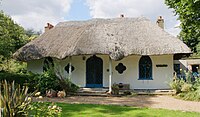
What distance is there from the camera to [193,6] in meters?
14.7

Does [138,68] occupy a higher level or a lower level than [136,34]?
lower

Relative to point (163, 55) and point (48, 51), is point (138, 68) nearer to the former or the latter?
point (163, 55)

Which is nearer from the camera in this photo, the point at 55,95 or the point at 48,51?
the point at 55,95

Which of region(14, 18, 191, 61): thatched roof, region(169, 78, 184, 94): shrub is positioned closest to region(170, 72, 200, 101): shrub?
region(169, 78, 184, 94): shrub

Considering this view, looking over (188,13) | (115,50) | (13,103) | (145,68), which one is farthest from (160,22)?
(13,103)

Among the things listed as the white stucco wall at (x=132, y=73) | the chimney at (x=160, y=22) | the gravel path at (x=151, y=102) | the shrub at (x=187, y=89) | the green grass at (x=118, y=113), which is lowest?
the green grass at (x=118, y=113)

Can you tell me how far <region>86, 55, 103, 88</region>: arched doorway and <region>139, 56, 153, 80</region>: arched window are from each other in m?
3.00

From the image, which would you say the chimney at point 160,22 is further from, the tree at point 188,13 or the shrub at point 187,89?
the shrub at point 187,89

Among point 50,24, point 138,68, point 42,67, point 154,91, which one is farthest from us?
point 50,24

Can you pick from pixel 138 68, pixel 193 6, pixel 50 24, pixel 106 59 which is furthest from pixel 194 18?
pixel 50 24

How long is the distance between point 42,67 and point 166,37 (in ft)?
32.8

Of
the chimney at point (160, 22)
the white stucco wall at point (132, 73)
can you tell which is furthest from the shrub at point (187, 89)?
the chimney at point (160, 22)

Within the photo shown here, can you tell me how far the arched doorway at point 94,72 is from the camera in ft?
64.3

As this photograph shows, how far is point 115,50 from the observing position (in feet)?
57.1
